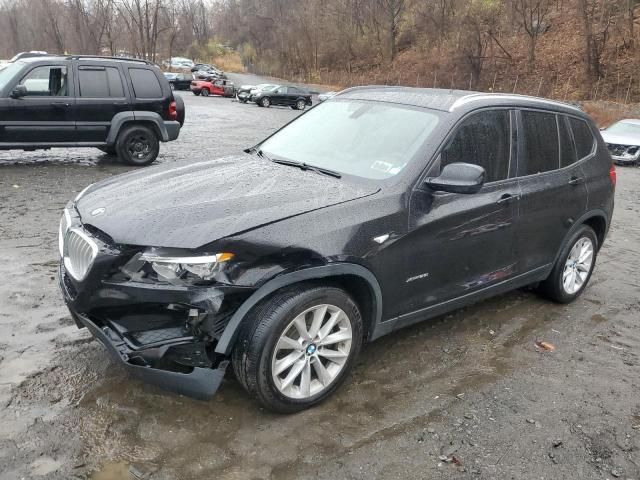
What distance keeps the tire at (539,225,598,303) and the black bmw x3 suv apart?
0.05m

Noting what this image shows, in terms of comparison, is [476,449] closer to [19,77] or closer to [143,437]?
[143,437]

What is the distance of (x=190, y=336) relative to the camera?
2.77 metres

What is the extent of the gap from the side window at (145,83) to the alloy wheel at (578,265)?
809cm

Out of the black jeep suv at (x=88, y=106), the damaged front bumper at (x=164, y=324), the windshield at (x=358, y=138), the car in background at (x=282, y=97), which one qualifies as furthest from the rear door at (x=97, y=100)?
the car in background at (x=282, y=97)

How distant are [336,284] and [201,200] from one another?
0.91 meters

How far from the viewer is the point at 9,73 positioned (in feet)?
30.0

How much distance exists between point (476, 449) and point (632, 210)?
8.13m

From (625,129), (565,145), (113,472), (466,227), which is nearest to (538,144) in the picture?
(565,145)

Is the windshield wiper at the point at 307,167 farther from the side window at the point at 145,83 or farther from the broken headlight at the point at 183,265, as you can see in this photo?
the side window at the point at 145,83

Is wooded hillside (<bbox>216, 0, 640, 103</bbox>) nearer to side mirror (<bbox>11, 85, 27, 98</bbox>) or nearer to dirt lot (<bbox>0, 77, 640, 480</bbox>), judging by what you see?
side mirror (<bbox>11, 85, 27, 98</bbox>)

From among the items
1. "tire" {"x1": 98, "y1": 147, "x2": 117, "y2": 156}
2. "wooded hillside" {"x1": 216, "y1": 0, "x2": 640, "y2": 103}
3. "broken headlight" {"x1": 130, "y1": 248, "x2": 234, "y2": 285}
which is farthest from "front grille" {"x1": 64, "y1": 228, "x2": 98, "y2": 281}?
"wooded hillside" {"x1": 216, "y1": 0, "x2": 640, "y2": 103}

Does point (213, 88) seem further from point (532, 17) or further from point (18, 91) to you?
point (18, 91)

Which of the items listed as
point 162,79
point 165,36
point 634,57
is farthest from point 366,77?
point 162,79

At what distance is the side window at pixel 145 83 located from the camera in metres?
10.0
